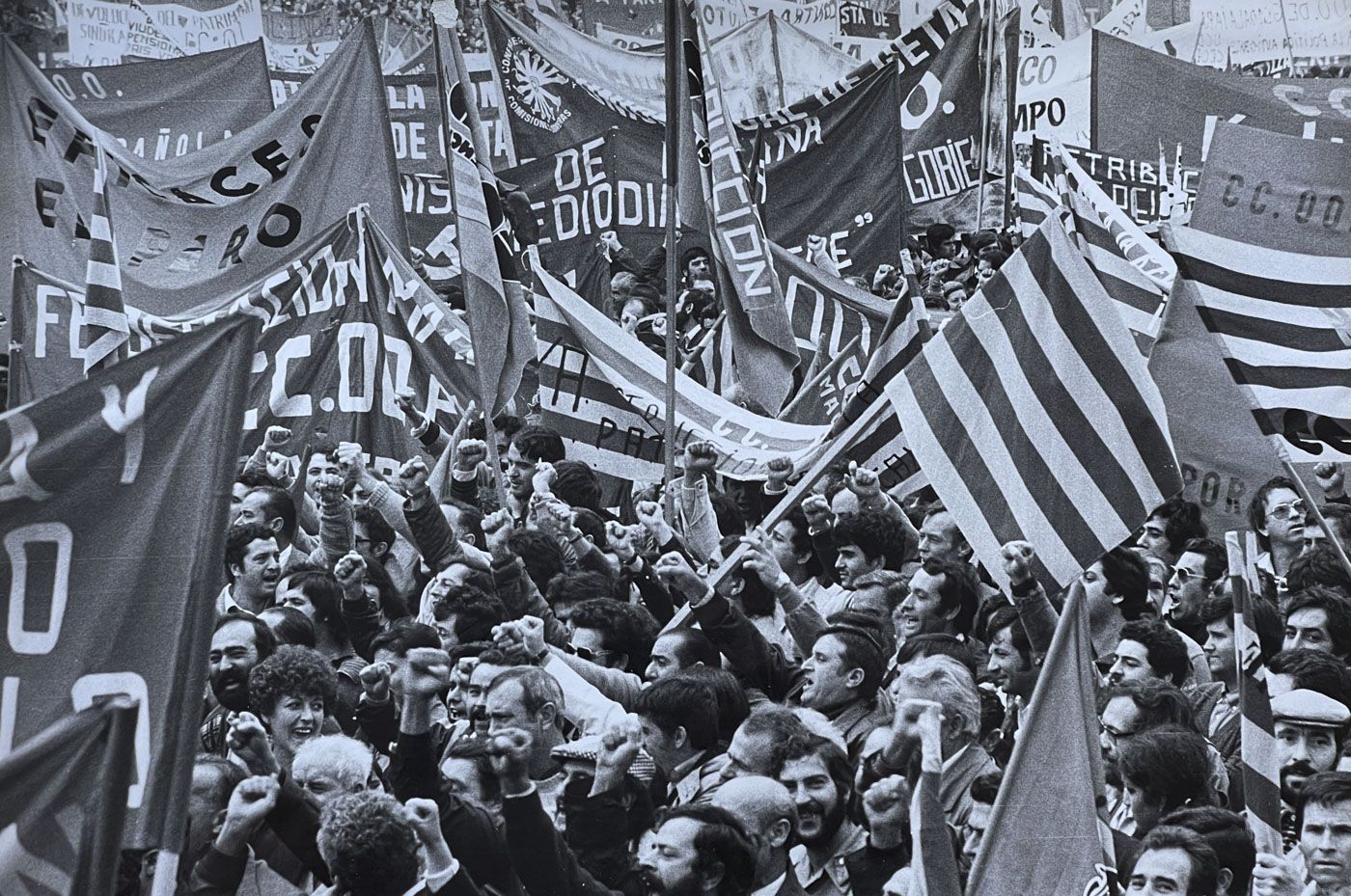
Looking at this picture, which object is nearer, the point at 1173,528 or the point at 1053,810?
the point at 1053,810

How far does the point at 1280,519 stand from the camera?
7730 mm

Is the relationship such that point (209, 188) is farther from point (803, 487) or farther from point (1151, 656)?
point (1151, 656)

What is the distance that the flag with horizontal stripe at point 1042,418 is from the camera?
611 centimetres

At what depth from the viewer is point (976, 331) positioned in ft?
21.6

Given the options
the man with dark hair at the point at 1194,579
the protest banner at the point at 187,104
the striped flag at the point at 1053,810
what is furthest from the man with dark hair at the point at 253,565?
the protest banner at the point at 187,104

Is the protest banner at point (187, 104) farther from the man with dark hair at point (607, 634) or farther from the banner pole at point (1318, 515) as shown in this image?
the banner pole at point (1318, 515)

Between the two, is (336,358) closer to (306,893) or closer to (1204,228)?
(1204,228)

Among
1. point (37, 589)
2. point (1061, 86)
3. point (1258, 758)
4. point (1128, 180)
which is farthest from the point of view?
point (1061, 86)

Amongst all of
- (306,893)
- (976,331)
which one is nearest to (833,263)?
(976,331)

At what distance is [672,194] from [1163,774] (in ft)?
13.5

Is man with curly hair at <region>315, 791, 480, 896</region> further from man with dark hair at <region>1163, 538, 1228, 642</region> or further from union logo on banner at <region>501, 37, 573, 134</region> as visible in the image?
union logo on banner at <region>501, 37, 573, 134</region>

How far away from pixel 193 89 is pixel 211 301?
315cm

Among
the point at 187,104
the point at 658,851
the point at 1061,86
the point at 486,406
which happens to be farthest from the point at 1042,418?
the point at 1061,86

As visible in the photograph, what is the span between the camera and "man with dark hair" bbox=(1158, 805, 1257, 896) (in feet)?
15.0
